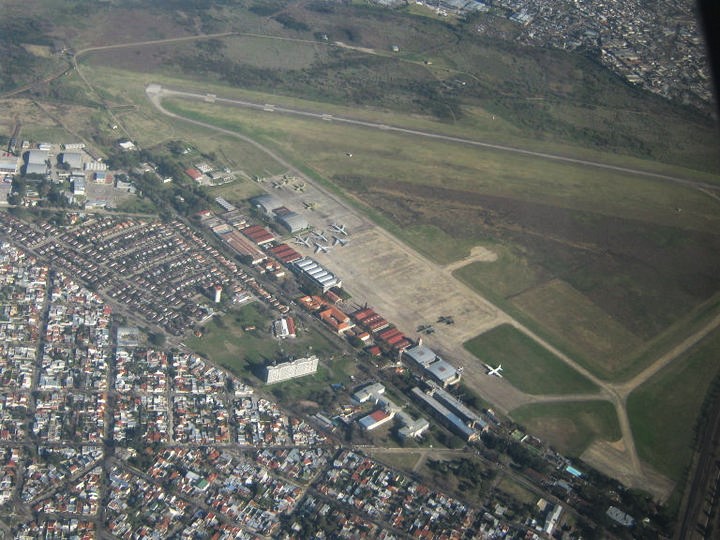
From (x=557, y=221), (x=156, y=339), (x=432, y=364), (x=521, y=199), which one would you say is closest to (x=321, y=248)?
(x=432, y=364)

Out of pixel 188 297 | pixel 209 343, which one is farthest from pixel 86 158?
pixel 209 343

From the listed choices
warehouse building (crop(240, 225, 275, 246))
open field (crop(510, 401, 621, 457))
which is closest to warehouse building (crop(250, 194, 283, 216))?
warehouse building (crop(240, 225, 275, 246))

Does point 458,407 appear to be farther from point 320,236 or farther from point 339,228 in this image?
point 339,228

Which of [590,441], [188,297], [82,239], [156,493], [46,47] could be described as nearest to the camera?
[156,493]

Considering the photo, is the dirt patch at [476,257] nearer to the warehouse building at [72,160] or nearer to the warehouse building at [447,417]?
the warehouse building at [447,417]

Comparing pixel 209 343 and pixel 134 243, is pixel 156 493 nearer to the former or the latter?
pixel 209 343

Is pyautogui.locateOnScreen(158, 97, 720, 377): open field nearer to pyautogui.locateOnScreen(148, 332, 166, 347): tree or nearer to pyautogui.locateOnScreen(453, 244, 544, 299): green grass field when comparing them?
pyautogui.locateOnScreen(453, 244, 544, 299): green grass field

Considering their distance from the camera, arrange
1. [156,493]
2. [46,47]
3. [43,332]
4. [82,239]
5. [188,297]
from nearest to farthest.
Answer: [156,493] → [43,332] → [188,297] → [82,239] → [46,47]

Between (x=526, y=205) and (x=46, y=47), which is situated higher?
(x=46, y=47)
